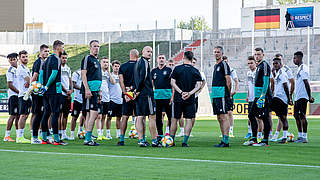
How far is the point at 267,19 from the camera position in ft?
178

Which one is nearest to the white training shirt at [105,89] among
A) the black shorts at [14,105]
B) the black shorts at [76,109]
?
the black shorts at [76,109]

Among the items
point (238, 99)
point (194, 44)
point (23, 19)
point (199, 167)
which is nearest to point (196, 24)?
point (23, 19)

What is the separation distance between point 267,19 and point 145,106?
44.1 metres

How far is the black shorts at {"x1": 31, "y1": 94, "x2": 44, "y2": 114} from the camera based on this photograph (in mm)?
12539

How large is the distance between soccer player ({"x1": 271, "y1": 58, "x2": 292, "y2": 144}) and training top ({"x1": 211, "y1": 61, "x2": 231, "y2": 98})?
262 cm

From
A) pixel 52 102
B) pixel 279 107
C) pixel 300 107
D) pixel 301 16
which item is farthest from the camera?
pixel 301 16

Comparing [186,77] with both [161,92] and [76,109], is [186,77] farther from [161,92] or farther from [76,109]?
[76,109]

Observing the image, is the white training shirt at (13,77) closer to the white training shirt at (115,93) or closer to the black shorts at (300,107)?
the white training shirt at (115,93)

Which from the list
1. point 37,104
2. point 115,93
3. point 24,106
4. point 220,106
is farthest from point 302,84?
point 24,106

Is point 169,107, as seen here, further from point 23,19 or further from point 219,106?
point 23,19

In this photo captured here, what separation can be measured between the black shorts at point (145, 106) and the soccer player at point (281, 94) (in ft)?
12.7

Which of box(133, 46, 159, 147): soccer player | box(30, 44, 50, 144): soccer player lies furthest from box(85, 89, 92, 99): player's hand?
box(30, 44, 50, 144): soccer player

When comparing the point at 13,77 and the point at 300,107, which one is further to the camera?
the point at 300,107

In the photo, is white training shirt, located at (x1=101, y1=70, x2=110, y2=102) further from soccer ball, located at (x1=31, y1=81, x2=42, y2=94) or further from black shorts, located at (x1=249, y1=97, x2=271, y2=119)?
black shorts, located at (x1=249, y1=97, x2=271, y2=119)
